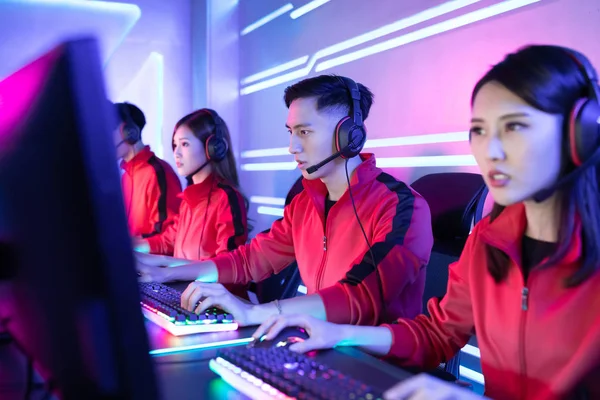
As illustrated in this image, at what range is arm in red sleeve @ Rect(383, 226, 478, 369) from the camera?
1032 mm

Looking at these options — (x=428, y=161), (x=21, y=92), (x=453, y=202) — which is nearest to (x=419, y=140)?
(x=428, y=161)

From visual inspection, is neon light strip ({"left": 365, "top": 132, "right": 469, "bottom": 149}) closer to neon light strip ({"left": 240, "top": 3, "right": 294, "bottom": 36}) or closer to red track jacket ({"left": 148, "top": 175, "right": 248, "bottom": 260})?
red track jacket ({"left": 148, "top": 175, "right": 248, "bottom": 260})

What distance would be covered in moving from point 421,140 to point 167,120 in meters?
2.21


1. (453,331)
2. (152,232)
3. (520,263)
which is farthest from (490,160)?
(152,232)

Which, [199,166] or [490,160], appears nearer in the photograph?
[490,160]

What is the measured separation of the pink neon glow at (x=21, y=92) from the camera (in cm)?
39

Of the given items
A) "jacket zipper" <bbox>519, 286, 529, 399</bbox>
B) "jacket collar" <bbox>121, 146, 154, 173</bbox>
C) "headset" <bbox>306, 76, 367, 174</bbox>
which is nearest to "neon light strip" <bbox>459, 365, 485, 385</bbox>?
"headset" <bbox>306, 76, 367, 174</bbox>

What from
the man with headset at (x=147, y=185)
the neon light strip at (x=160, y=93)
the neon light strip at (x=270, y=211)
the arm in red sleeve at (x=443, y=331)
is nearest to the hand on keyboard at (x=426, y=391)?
the arm in red sleeve at (x=443, y=331)

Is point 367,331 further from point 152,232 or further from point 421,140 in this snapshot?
point 152,232

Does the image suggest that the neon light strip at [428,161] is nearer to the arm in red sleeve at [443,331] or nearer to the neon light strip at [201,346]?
the arm in red sleeve at [443,331]

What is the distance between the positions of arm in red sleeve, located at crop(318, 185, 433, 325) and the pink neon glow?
865mm

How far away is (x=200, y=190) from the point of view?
223cm

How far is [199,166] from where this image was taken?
87.7 inches

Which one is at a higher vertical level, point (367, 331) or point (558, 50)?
point (558, 50)
